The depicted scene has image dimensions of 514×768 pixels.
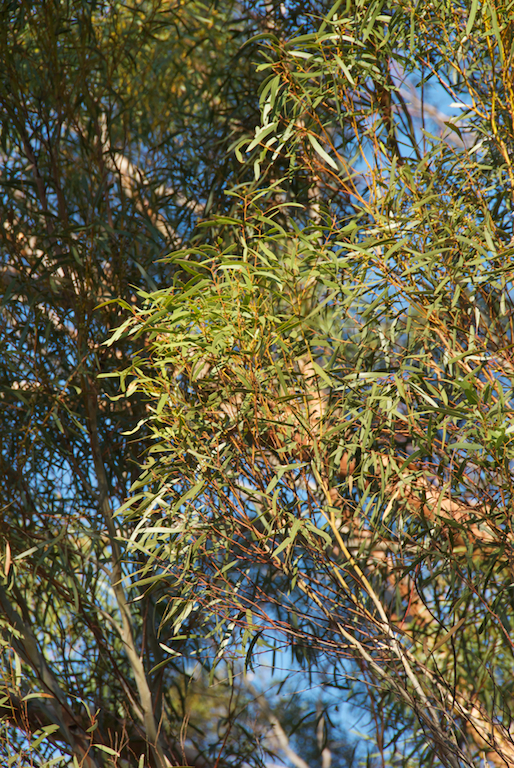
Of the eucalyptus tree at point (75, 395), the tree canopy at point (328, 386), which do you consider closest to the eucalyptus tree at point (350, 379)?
the tree canopy at point (328, 386)

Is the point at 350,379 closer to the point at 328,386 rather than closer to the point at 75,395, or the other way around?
the point at 328,386

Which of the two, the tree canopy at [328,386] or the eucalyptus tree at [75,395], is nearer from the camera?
the tree canopy at [328,386]

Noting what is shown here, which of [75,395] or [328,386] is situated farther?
[75,395]

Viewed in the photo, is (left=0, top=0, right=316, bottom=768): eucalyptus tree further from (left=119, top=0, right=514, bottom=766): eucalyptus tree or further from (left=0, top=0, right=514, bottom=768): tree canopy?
(left=119, top=0, right=514, bottom=766): eucalyptus tree

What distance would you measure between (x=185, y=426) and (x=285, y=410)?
219mm

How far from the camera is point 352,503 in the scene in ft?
5.16

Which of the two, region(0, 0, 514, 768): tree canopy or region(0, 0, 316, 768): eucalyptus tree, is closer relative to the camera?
region(0, 0, 514, 768): tree canopy

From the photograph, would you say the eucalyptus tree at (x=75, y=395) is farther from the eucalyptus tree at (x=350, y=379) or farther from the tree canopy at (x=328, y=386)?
the eucalyptus tree at (x=350, y=379)

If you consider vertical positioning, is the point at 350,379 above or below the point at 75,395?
below

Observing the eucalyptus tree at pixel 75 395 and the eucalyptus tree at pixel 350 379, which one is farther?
the eucalyptus tree at pixel 75 395

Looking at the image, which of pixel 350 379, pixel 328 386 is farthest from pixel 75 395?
pixel 350 379

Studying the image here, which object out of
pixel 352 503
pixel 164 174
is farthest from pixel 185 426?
pixel 164 174

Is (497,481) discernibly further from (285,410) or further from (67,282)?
(67,282)

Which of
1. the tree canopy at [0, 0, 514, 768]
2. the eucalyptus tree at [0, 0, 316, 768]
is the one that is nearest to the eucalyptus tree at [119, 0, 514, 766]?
the tree canopy at [0, 0, 514, 768]
